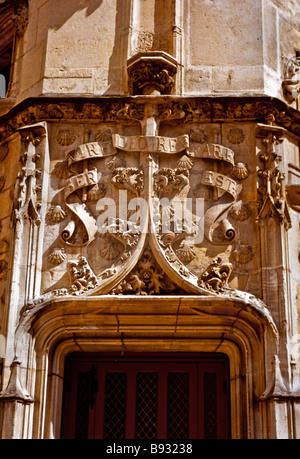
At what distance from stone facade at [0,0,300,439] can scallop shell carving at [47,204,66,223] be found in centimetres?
1

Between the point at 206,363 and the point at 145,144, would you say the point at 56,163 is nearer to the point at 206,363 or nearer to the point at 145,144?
the point at 145,144

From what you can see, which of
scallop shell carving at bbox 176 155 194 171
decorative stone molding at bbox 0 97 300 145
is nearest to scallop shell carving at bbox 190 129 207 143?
decorative stone molding at bbox 0 97 300 145

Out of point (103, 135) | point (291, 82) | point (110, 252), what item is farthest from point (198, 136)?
point (110, 252)

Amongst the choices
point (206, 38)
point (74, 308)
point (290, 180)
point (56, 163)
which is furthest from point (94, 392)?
point (206, 38)

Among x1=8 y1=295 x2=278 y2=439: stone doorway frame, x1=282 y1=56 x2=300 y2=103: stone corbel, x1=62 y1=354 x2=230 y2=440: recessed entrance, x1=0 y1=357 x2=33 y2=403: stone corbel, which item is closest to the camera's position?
x1=0 y1=357 x2=33 y2=403: stone corbel

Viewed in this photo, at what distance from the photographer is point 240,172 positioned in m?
7.44

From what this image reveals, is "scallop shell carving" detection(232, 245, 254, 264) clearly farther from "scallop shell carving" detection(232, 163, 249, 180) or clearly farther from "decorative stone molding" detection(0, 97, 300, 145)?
"decorative stone molding" detection(0, 97, 300, 145)

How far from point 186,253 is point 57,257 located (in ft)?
3.84

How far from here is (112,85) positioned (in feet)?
25.7

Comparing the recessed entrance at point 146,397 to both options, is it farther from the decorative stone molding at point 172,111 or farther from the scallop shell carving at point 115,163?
the decorative stone molding at point 172,111

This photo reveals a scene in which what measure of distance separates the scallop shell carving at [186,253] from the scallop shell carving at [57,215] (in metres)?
1.13

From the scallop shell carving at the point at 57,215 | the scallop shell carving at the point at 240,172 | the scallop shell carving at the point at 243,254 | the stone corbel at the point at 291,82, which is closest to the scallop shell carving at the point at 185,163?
the scallop shell carving at the point at 240,172

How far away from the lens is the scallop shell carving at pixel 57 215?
7.44 m

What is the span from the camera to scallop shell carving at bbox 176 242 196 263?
722 centimetres
